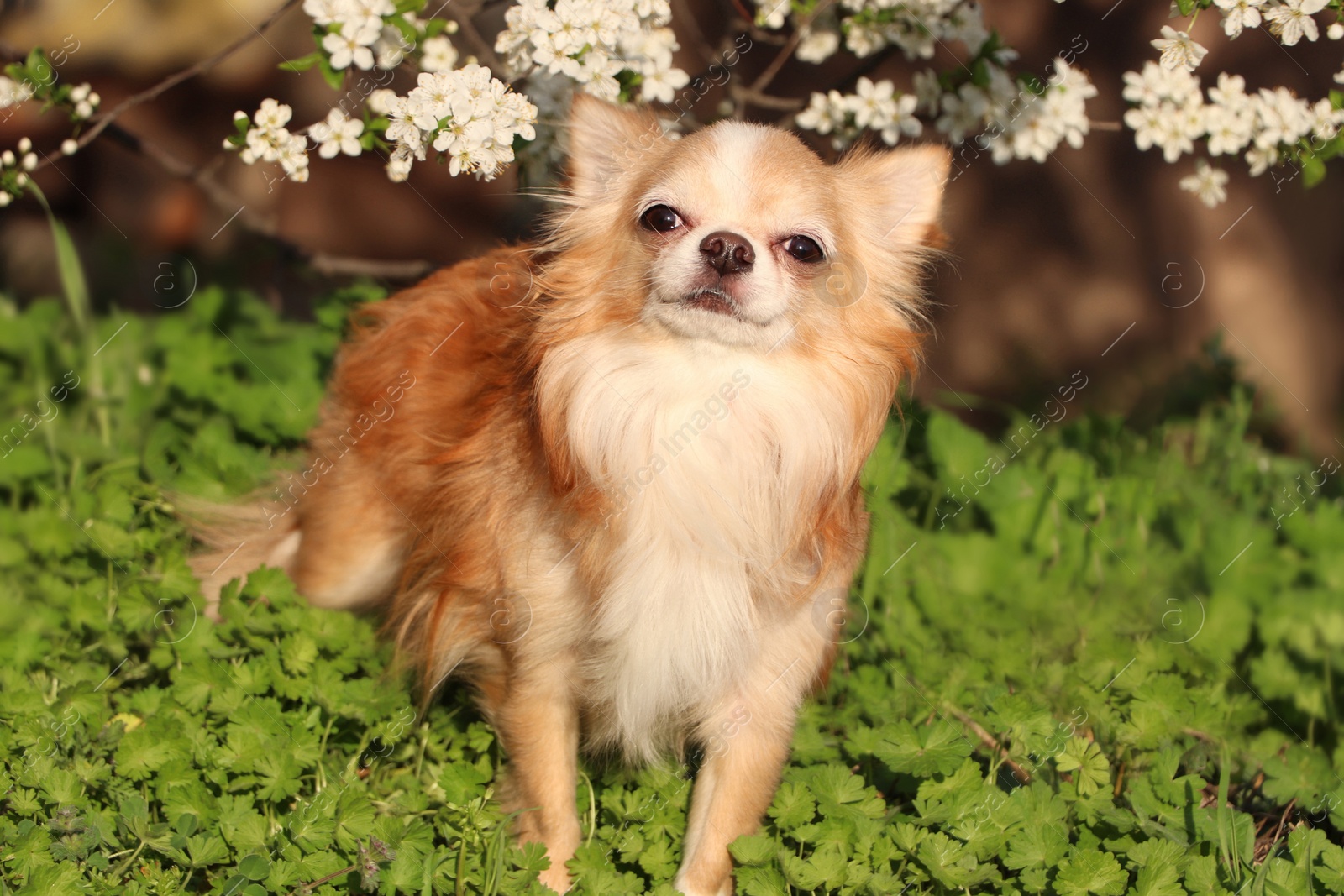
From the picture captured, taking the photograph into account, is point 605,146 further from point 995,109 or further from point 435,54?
point 995,109

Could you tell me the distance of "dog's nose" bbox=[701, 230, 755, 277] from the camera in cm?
234

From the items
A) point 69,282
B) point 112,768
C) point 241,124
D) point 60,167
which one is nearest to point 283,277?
point 60,167

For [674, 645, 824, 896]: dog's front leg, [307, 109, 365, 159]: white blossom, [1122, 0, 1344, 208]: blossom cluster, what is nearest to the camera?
[674, 645, 824, 896]: dog's front leg

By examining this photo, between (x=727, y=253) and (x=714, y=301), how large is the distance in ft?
0.34

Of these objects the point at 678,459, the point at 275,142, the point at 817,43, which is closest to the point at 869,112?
the point at 817,43

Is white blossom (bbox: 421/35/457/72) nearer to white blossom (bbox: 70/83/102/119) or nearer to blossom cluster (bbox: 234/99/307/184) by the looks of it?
blossom cluster (bbox: 234/99/307/184)

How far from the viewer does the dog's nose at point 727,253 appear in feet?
7.67

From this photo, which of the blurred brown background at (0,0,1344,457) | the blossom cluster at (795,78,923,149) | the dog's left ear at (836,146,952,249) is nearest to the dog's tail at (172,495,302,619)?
the blurred brown background at (0,0,1344,457)

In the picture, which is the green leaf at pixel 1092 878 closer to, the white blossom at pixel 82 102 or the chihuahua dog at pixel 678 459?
the chihuahua dog at pixel 678 459

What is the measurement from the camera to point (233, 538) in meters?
3.58

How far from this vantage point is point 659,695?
8.33 feet

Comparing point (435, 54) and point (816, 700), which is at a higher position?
point (435, 54)

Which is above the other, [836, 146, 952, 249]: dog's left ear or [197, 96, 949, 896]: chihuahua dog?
[836, 146, 952, 249]: dog's left ear

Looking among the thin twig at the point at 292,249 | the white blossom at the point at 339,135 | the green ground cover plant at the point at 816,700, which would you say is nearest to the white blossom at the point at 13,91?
the white blossom at the point at 339,135
